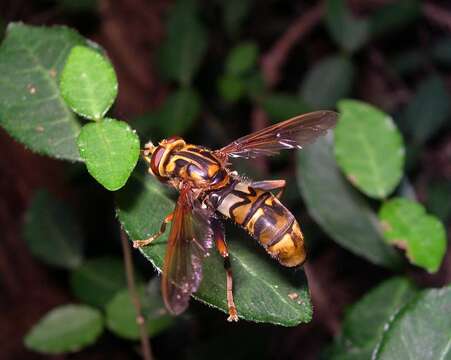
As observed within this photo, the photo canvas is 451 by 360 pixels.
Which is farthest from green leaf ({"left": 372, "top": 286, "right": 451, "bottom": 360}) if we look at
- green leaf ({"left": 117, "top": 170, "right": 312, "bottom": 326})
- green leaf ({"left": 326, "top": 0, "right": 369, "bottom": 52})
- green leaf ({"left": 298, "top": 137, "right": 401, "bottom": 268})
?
green leaf ({"left": 326, "top": 0, "right": 369, "bottom": 52})

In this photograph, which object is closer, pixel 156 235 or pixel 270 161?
pixel 156 235

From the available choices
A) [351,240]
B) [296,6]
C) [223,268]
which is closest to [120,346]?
[351,240]

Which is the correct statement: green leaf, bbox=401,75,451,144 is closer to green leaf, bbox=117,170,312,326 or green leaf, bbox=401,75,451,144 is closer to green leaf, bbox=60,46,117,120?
green leaf, bbox=117,170,312,326

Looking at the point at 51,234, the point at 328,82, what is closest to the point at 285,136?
the point at 51,234

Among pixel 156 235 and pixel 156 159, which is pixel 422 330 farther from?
pixel 156 159

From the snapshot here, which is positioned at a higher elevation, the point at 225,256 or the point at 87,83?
the point at 87,83

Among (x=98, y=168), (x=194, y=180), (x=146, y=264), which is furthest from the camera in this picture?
(x=146, y=264)

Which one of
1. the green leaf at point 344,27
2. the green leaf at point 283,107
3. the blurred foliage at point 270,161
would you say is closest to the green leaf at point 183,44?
the blurred foliage at point 270,161

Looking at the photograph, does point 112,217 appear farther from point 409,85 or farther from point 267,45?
point 409,85

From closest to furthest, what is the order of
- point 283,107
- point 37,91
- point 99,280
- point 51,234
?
point 37,91
point 99,280
point 51,234
point 283,107
